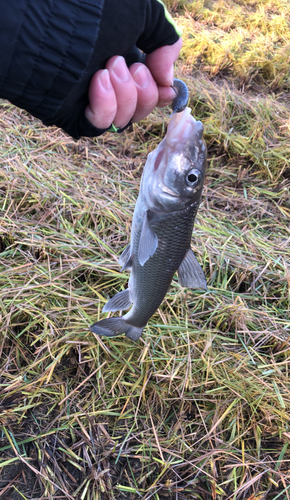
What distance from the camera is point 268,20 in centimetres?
610

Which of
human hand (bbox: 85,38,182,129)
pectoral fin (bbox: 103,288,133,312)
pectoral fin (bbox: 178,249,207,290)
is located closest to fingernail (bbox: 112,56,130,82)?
human hand (bbox: 85,38,182,129)

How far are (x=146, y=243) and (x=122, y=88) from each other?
646 mm

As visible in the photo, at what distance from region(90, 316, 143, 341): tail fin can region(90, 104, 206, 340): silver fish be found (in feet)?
0.85

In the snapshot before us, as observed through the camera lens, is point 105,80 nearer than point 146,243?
Yes

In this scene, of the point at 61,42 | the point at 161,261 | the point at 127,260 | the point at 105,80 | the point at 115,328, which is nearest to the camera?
the point at 61,42

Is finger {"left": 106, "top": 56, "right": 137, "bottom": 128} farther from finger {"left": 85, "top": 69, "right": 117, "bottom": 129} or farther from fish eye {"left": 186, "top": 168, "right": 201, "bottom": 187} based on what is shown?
fish eye {"left": 186, "top": 168, "right": 201, "bottom": 187}

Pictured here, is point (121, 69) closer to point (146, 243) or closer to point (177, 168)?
point (177, 168)

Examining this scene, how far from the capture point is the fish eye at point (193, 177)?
1.45 m

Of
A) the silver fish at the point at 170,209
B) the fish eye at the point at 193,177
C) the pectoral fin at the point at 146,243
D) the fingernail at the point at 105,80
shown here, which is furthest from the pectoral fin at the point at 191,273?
the fingernail at the point at 105,80

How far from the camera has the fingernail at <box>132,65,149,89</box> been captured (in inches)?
50.8

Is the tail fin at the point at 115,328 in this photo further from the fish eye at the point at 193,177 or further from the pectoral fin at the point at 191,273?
the fish eye at the point at 193,177

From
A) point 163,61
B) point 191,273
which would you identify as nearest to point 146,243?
point 191,273

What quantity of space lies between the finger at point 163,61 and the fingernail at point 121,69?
0.17 meters

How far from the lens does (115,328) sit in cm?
188
